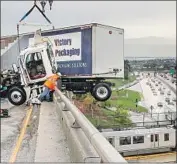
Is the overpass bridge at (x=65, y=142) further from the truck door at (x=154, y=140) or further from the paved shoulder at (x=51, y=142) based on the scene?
the truck door at (x=154, y=140)

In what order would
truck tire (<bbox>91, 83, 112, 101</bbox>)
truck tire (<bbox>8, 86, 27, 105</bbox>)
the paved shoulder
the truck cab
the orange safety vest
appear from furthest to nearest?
truck tire (<bbox>91, 83, 112, 101</bbox>)
truck tire (<bbox>8, 86, 27, 105</bbox>)
the orange safety vest
the truck cab
the paved shoulder

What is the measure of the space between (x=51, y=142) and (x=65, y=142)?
25cm

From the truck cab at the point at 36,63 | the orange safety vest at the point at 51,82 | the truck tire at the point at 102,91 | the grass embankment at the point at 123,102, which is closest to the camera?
the truck cab at the point at 36,63

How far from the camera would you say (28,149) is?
902 cm

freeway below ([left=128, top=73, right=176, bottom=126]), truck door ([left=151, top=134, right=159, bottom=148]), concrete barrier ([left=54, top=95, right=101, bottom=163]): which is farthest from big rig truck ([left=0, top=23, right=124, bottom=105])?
freeway below ([left=128, top=73, right=176, bottom=126])

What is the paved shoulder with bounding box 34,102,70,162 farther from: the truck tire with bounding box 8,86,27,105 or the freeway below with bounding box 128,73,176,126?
the freeway below with bounding box 128,73,176,126

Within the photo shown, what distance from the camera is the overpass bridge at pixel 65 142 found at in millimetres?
4121

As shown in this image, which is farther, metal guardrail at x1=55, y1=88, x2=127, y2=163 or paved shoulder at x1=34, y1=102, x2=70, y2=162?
paved shoulder at x1=34, y1=102, x2=70, y2=162

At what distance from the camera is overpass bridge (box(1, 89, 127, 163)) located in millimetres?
4121

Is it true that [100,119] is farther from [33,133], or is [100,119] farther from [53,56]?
[33,133]

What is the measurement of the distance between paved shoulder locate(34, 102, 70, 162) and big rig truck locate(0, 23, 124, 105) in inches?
161

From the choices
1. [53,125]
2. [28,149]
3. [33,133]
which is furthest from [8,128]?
[28,149]

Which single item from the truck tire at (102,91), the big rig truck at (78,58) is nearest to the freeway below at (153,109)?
the big rig truck at (78,58)

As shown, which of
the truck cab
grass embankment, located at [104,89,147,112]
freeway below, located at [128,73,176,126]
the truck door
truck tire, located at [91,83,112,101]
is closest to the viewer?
Result: the truck cab
